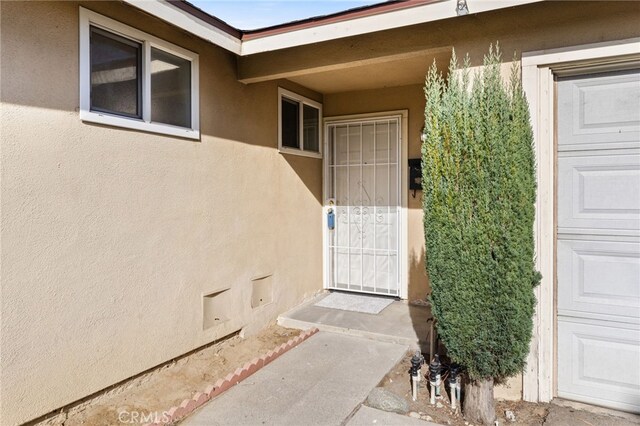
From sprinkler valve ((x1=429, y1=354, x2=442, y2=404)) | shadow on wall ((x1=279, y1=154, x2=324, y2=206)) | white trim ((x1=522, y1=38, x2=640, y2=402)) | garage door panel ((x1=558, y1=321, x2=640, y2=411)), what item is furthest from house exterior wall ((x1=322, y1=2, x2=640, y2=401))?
shadow on wall ((x1=279, y1=154, x2=324, y2=206))

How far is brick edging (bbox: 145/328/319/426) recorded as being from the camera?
3.12m

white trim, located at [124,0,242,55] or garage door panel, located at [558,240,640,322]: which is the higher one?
white trim, located at [124,0,242,55]

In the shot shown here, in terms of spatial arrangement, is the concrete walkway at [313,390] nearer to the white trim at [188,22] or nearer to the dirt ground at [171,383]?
the dirt ground at [171,383]

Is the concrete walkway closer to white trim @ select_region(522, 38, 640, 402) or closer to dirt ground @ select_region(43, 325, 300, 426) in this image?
dirt ground @ select_region(43, 325, 300, 426)

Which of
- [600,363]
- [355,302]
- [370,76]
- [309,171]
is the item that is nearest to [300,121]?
[309,171]

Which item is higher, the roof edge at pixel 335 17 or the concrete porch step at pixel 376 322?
the roof edge at pixel 335 17

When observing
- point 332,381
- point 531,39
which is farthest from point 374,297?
point 531,39

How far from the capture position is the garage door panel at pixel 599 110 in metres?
3.00

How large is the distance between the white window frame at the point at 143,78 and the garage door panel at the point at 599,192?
3394 millimetres

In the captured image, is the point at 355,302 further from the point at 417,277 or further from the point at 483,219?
the point at 483,219

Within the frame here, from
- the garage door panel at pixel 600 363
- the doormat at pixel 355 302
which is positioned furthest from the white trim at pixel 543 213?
the doormat at pixel 355 302

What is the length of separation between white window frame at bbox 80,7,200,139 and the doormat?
3.03 m

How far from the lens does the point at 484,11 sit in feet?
10.3

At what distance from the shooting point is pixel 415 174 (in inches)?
225
